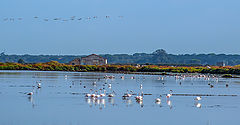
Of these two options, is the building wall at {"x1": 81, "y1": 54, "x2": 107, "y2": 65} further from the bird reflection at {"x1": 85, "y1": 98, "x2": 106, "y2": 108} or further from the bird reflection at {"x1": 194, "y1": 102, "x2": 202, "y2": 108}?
the bird reflection at {"x1": 194, "y1": 102, "x2": 202, "y2": 108}

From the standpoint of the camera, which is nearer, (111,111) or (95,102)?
(111,111)

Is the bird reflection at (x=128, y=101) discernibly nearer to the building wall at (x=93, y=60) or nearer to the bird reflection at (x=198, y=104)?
the bird reflection at (x=198, y=104)

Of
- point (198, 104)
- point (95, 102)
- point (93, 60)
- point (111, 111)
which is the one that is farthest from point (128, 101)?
point (93, 60)

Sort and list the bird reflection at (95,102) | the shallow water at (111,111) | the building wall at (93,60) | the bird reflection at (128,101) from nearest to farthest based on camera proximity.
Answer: the shallow water at (111,111) < the bird reflection at (95,102) < the bird reflection at (128,101) < the building wall at (93,60)

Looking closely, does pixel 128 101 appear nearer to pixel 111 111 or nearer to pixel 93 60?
pixel 111 111

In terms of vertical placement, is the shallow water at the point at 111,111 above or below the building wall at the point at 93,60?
below

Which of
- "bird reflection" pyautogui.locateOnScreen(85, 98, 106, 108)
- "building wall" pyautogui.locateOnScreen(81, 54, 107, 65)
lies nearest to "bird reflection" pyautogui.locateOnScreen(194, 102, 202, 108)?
"bird reflection" pyautogui.locateOnScreen(85, 98, 106, 108)

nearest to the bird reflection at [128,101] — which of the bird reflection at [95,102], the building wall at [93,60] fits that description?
the bird reflection at [95,102]

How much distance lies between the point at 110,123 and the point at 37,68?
94587mm

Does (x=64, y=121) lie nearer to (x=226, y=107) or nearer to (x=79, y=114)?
(x=79, y=114)

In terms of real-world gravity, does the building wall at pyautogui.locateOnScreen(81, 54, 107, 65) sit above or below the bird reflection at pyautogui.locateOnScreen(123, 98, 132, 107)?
above

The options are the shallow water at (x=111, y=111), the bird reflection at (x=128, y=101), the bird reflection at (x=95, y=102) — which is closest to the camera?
the shallow water at (x=111, y=111)

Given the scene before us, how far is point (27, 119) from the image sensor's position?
2269 cm

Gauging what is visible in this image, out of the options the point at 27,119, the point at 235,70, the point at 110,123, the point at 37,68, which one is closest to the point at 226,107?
the point at 110,123
